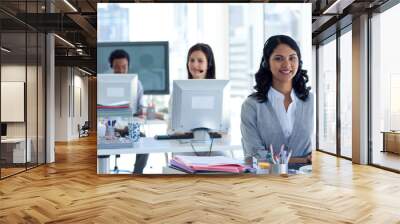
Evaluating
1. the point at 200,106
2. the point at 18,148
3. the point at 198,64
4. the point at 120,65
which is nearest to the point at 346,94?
the point at 198,64

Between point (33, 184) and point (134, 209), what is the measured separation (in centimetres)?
215

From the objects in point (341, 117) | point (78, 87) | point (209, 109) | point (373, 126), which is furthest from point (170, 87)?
point (78, 87)

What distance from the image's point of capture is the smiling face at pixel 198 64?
5504 mm

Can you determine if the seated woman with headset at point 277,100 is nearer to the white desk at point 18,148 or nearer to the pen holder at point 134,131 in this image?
the pen holder at point 134,131

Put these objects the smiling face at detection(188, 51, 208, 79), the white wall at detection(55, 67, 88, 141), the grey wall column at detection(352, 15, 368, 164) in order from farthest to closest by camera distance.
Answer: the white wall at detection(55, 67, 88, 141)
the grey wall column at detection(352, 15, 368, 164)
the smiling face at detection(188, 51, 208, 79)

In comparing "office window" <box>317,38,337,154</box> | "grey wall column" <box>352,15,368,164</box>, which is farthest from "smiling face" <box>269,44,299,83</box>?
"office window" <box>317,38,337,154</box>

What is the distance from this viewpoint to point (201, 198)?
445cm

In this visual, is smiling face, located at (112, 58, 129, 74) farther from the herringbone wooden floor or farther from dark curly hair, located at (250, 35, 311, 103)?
dark curly hair, located at (250, 35, 311, 103)

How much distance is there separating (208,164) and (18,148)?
3051 mm

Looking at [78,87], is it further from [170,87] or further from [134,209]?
[134,209]

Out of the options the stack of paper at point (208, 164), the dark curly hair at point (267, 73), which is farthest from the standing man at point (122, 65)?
the dark curly hair at point (267, 73)

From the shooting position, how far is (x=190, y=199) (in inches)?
173

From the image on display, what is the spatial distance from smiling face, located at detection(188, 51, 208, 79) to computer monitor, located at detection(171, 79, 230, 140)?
20 cm

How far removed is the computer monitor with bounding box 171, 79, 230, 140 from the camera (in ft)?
17.1
